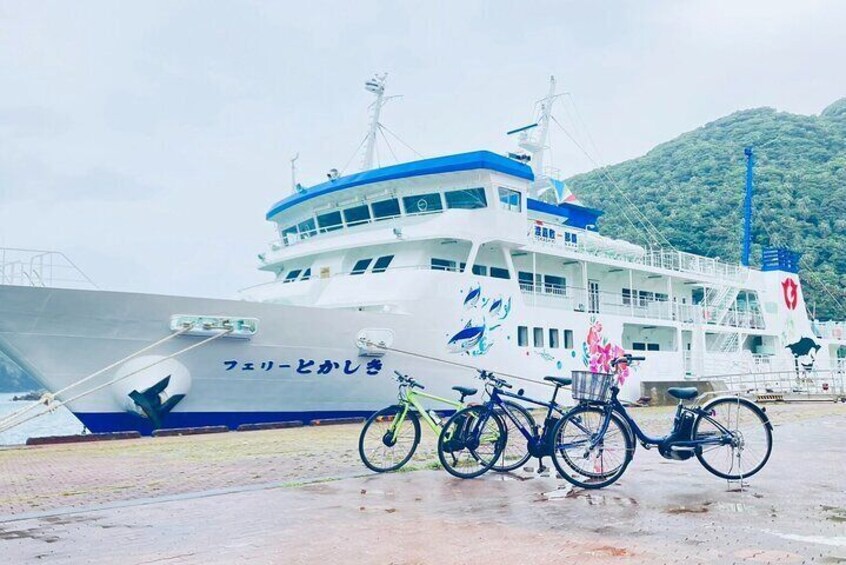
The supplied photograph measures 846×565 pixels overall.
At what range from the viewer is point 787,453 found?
8102mm

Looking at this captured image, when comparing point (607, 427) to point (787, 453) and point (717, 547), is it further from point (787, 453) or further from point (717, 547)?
point (787, 453)

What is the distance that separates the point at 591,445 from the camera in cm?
586

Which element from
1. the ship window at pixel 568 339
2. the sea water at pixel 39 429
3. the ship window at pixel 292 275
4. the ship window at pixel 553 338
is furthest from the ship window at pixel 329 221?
the sea water at pixel 39 429

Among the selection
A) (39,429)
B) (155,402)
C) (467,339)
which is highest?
(467,339)

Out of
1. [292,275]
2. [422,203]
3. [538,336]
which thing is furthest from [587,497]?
[292,275]

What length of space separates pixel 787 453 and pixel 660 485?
10.1 ft

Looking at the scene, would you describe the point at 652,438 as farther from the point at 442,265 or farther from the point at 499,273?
the point at 499,273

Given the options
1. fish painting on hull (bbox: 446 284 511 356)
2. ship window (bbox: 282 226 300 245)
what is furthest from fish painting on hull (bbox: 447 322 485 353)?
ship window (bbox: 282 226 300 245)

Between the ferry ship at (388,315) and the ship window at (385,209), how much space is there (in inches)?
1.4

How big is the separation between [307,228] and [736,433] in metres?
14.6

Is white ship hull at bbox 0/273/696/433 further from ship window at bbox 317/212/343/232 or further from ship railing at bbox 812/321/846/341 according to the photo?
ship railing at bbox 812/321/846/341

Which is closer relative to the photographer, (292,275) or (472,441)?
(472,441)

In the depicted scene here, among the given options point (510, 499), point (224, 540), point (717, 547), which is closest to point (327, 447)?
point (510, 499)

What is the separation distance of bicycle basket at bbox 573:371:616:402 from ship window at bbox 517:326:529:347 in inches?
446
